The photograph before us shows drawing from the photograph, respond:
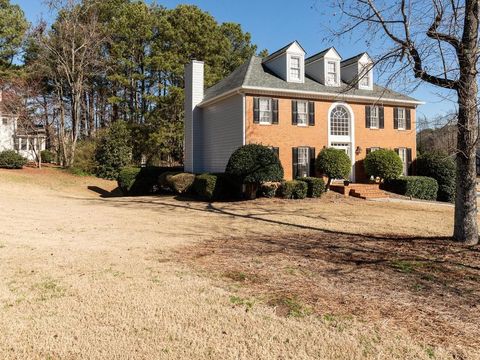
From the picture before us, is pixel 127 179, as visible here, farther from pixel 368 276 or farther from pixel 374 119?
pixel 368 276

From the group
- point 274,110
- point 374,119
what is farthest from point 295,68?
point 374,119

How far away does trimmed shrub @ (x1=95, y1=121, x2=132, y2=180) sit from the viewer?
2933cm

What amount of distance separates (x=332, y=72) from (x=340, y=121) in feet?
9.34

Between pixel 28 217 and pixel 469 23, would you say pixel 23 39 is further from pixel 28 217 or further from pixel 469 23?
pixel 469 23

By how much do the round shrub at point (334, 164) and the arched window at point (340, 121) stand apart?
6.80 ft

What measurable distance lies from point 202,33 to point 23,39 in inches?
676

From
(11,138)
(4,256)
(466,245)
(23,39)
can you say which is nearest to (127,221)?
(4,256)

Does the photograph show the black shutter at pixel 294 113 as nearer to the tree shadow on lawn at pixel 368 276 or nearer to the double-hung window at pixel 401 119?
the double-hung window at pixel 401 119

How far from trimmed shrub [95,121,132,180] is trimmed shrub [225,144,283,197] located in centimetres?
1516

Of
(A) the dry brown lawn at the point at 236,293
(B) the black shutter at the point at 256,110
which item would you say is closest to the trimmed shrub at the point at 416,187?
(B) the black shutter at the point at 256,110

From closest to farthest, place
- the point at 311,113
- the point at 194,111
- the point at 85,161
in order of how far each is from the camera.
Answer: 1. the point at 311,113
2. the point at 194,111
3. the point at 85,161

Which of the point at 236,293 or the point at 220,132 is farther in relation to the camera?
the point at 220,132

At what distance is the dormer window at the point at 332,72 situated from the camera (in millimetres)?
21781

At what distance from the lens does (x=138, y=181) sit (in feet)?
74.6
